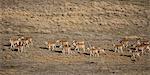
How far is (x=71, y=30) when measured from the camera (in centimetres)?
2833

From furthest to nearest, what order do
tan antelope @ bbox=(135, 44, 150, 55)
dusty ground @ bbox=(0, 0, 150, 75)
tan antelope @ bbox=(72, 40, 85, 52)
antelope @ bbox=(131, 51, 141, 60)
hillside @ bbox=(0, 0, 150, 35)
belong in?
hillside @ bbox=(0, 0, 150, 35) → tan antelope @ bbox=(135, 44, 150, 55) → tan antelope @ bbox=(72, 40, 85, 52) → antelope @ bbox=(131, 51, 141, 60) → dusty ground @ bbox=(0, 0, 150, 75)

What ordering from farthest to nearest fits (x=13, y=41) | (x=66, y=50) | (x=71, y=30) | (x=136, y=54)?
(x=71, y=30) < (x=13, y=41) < (x=66, y=50) < (x=136, y=54)

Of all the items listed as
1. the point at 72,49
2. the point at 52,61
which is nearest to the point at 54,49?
the point at 72,49

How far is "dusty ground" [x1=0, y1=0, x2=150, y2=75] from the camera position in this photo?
19.8 meters

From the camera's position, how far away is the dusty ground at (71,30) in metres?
19.8

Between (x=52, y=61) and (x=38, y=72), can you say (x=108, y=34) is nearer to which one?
(x=52, y=61)

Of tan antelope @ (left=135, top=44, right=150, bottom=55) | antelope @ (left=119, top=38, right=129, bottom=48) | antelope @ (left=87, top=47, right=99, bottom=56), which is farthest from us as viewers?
antelope @ (left=119, top=38, right=129, bottom=48)

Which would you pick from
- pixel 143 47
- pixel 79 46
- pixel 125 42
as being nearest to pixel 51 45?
pixel 79 46

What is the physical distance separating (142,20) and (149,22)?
1.62 feet

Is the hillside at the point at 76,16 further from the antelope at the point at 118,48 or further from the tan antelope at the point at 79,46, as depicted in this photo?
the antelope at the point at 118,48

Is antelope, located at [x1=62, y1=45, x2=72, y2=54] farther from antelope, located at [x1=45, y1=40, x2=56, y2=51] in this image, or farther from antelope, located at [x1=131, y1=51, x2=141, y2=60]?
antelope, located at [x1=131, y1=51, x2=141, y2=60]

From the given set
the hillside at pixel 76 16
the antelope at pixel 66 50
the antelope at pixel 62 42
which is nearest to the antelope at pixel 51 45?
the antelope at pixel 62 42

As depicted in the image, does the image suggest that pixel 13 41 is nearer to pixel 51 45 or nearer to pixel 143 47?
pixel 51 45

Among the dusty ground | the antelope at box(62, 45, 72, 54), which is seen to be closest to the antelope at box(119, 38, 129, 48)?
the dusty ground
